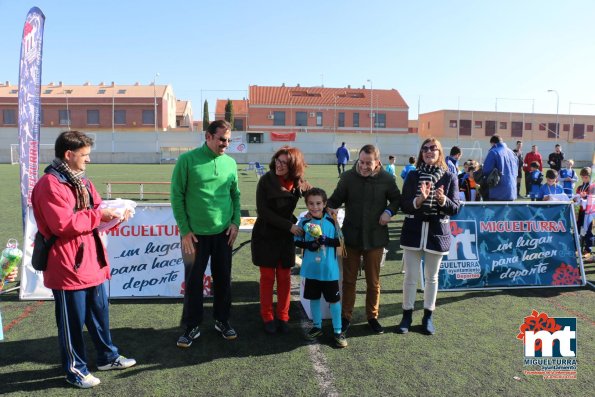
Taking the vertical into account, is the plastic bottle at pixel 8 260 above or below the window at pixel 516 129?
below

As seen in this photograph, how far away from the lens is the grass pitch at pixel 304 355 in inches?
131

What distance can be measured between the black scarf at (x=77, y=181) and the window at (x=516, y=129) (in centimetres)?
5726

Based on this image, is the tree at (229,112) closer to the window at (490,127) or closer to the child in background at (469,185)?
the window at (490,127)

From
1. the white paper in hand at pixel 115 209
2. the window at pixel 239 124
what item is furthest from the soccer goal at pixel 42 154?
the white paper in hand at pixel 115 209

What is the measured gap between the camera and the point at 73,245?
3.19 metres

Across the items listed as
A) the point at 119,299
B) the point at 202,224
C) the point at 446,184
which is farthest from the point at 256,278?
the point at 446,184

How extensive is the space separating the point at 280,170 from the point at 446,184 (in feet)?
5.26

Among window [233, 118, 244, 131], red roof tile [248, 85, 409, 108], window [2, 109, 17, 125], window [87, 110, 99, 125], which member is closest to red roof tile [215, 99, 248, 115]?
window [233, 118, 244, 131]

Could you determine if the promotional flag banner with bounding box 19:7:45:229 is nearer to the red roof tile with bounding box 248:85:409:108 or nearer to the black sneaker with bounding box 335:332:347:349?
the black sneaker with bounding box 335:332:347:349

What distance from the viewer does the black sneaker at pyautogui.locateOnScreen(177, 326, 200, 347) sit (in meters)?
3.98

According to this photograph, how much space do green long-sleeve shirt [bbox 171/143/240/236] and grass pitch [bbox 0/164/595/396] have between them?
3.58 ft

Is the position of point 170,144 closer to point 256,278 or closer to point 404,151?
point 404,151

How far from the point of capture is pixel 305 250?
13.8 feet

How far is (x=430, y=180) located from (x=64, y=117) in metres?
57.9
